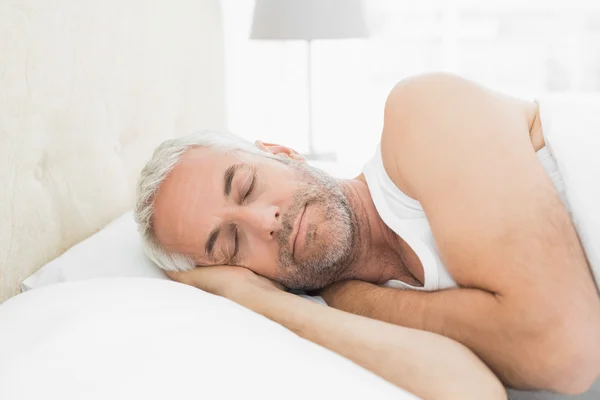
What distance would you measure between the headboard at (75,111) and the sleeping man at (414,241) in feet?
0.62

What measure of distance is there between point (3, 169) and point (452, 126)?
0.83 m

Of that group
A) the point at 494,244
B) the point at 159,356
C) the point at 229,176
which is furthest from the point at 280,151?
the point at 159,356

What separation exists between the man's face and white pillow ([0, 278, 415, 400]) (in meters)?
0.39

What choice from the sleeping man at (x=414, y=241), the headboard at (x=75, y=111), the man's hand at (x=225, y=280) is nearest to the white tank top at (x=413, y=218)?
the sleeping man at (x=414, y=241)

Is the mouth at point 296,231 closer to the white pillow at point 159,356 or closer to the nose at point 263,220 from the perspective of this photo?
the nose at point 263,220

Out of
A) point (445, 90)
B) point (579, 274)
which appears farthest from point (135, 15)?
point (579, 274)

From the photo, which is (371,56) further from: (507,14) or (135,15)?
(135,15)

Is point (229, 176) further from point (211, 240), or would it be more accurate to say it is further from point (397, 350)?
point (397, 350)

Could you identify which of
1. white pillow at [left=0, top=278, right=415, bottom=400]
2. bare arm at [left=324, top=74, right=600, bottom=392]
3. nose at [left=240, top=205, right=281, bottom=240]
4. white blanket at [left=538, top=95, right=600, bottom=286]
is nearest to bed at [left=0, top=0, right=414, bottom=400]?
white pillow at [left=0, top=278, right=415, bottom=400]

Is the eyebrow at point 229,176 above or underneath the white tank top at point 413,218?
above

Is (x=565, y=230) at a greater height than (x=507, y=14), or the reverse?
(x=507, y=14)

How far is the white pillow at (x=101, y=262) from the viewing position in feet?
4.20

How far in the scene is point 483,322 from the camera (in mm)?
1079

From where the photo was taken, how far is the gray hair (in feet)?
4.50
